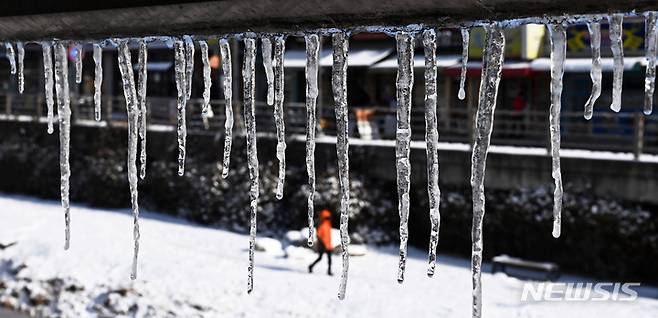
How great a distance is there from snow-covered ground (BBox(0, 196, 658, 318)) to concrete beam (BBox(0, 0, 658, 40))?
9.99 m

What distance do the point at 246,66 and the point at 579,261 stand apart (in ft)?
41.6

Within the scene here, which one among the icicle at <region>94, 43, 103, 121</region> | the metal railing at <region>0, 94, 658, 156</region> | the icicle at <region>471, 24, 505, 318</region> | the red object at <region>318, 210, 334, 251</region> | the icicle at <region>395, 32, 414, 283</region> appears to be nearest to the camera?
the icicle at <region>471, 24, 505, 318</region>

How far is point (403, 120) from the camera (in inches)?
74.3

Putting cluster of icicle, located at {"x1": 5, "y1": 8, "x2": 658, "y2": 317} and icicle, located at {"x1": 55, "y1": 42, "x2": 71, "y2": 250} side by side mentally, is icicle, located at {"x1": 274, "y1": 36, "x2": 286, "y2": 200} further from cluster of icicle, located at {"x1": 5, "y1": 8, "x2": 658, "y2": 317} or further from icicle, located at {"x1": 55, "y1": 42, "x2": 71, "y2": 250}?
icicle, located at {"x1": 55, "y1": 42, "x2": 71, "y2": 250}

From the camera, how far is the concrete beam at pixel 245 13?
1.23m

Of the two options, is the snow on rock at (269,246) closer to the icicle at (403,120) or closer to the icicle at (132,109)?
the icicle at (132,109)

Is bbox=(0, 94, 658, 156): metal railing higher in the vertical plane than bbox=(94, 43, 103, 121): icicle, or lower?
lower

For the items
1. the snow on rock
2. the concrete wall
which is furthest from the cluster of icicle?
the snow on rock

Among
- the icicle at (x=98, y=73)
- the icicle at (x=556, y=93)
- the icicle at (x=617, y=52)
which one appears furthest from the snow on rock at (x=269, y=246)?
the icicle at (x=617, y=52)

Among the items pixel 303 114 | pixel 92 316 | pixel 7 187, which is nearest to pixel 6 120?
pixel 7 187

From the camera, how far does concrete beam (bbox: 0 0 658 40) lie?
48.3 inches

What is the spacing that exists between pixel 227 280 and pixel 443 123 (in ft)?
23.6

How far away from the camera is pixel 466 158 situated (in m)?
15.2

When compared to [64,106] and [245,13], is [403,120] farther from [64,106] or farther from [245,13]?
[64,106]
